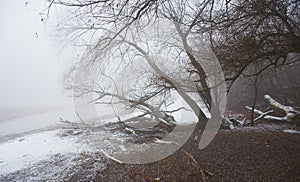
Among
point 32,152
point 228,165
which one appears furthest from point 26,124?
point 228,165

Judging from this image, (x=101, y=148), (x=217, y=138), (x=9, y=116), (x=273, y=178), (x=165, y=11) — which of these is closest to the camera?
(x=273, y=178)

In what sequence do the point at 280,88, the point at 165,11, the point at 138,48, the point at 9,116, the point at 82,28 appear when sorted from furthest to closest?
the point at 9,116 < the point at 280,88 < the point at 138,48 < the point at 82,28 < the point at 165,11

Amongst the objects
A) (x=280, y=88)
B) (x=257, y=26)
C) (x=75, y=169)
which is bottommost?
(x=75, y=169)

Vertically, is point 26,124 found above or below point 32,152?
above

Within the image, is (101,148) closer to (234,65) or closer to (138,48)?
(138,48)

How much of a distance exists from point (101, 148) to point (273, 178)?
5.01 m

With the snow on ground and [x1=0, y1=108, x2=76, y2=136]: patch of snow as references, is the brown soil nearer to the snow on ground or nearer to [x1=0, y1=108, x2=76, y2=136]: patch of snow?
the snow on ground

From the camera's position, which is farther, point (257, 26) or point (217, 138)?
point (217, 138)

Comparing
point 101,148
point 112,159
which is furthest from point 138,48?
point 112,159

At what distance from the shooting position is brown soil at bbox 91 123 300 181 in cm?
378

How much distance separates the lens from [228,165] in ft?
13.9

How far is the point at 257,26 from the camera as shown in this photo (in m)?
4.23

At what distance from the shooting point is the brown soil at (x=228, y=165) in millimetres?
3783

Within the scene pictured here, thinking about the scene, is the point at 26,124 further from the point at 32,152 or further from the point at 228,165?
the point at 228,165
